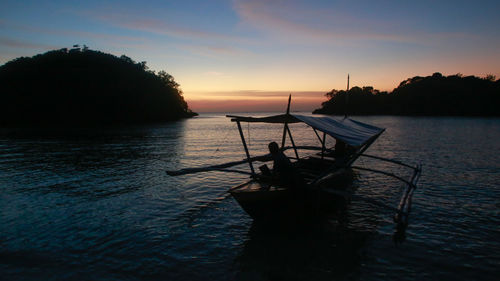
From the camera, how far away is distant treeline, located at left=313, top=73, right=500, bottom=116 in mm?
127688

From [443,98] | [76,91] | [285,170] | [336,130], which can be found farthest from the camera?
[443,98]

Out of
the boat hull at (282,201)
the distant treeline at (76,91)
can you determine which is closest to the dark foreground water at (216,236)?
the boat hull at (282,201)

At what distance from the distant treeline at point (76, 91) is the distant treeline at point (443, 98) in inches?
3424

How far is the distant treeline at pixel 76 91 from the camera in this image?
3206 inches

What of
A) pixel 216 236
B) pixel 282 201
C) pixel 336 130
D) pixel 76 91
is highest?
pixel 76 91

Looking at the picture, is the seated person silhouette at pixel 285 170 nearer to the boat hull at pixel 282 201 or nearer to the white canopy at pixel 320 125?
the boat hull at pixel 282 201

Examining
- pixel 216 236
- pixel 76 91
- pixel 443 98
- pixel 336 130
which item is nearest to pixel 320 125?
pixel 336 130

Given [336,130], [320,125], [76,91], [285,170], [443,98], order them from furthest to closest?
[443,98]
[76,91]
[336,130]
[320,125]
[285,170]

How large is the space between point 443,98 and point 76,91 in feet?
532

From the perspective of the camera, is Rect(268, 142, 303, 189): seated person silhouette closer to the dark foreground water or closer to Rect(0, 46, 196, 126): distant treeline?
the dark foreground water

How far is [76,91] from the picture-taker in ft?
295

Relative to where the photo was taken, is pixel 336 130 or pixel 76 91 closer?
pixel 336 130

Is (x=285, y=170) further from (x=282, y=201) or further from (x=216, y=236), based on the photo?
(x=216, y=236)

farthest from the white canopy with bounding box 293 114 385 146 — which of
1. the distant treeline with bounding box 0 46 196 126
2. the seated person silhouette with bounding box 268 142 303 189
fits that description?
the distant treeline with bounding box 0 46 196 126
